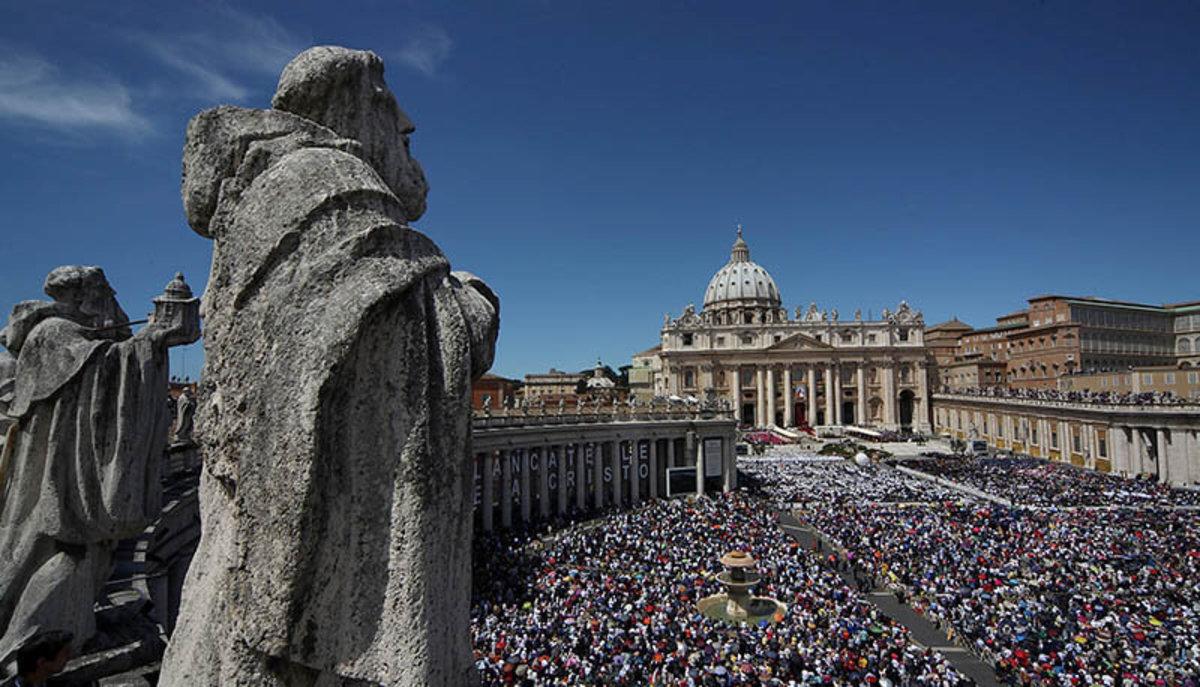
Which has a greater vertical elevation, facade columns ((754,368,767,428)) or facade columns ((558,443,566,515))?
facade columns ((754,368,767,428))

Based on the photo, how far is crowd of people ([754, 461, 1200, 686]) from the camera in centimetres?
1301

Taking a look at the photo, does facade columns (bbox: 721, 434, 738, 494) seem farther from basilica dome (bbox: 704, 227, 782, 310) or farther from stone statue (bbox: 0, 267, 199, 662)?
basilica dome (bbox: 704, 227, 782, 310)

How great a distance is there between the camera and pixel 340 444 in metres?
2.32

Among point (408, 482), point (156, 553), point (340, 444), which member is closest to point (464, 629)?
point (408, 482)

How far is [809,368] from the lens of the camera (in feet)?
288

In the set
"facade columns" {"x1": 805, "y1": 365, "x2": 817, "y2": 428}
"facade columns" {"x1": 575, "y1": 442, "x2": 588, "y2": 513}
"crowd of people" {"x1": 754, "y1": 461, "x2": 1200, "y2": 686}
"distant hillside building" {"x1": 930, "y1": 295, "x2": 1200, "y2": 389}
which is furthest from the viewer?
"facade columns" {"x1": 805, "y1": 365, "x2": 817, "y2": 428}

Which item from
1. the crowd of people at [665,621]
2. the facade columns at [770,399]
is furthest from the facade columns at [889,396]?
the crowd of people at [665,621]

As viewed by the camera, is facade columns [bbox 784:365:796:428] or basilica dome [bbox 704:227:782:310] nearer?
facade columns [bbox 784:365:796:428]

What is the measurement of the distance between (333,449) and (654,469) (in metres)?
35.4

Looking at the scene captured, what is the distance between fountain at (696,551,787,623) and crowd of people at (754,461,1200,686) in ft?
12.4

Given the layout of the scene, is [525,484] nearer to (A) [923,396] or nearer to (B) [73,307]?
(B) [73,307]

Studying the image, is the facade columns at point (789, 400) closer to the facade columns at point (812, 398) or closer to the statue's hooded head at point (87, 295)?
the facade columns at point (812, 398)

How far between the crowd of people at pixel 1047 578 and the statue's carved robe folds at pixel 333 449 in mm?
14039

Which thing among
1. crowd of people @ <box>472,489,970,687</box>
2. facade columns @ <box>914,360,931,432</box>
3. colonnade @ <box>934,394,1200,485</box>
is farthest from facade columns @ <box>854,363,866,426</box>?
crowd of people @ <box>472,489,970,687</box>
